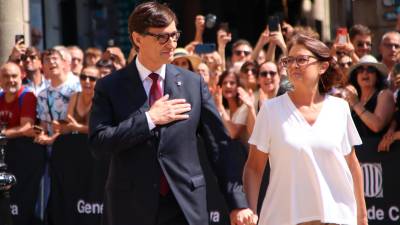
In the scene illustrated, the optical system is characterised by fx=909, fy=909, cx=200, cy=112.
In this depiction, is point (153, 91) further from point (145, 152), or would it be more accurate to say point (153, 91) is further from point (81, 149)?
point (81, 149)

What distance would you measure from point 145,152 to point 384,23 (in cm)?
1023

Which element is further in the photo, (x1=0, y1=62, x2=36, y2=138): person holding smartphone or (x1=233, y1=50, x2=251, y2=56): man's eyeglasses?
(x1=233, y1=50, x2=251, y2=56): man's eyeglasses

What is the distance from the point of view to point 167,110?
5113 mm

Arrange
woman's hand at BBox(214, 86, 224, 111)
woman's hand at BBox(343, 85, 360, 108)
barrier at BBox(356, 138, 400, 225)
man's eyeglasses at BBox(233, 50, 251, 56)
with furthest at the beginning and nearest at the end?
man's eyeglasses at BBox(233, 50, 251, 56) → woman's hand at BBox(214, 86, 224, 111) → woman's hand at BBox(343, 85, 360, 108) → barrier at BBox(356, 138, 400, 225)

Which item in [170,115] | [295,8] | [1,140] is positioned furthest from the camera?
[295,8]

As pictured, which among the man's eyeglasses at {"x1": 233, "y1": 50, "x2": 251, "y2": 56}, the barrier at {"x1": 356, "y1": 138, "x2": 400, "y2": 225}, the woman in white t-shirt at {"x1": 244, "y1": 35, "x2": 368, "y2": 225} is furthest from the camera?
the man's eyeglasses at {"x1": 233, "y1": 50, "x2": 251, "y2": 56}

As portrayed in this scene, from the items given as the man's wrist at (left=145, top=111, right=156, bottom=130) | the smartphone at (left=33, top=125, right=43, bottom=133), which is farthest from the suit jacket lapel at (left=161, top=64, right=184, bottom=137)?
the smartphone at (left=33, top=125, right=43, bottom=133)

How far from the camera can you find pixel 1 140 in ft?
24.4

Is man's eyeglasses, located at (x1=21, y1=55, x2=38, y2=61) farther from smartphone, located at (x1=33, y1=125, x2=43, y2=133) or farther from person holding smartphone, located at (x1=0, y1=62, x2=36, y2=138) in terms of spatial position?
smartphone, located at (x1=33, y1=125, x2=43, y2=133)

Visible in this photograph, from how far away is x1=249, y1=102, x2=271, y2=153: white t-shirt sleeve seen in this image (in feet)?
16.9

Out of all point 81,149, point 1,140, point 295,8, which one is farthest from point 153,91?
point 295,8

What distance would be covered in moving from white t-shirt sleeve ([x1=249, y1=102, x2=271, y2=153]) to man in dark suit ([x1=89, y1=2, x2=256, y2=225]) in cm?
19

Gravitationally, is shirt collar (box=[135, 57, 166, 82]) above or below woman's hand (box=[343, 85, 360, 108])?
above

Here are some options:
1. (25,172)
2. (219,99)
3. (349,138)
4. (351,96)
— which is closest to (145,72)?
(349,138)
